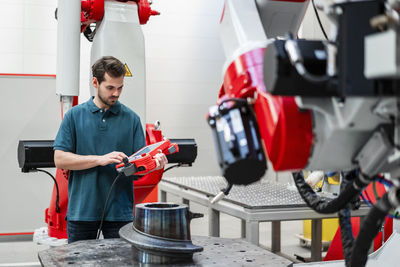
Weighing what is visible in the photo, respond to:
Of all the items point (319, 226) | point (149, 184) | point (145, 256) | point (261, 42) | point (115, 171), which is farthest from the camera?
point (319, 226)

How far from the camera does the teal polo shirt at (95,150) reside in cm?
192

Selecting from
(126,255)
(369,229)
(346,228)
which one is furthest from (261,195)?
(369,229)

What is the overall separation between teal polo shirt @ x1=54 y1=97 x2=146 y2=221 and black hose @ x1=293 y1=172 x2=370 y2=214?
1140mm

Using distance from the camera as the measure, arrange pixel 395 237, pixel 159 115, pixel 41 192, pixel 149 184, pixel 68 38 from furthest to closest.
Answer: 1. pixel 159 115
2. pixel 41 192
3. pixel 149 184
4. pixel 68 38
5. pixel 395 237

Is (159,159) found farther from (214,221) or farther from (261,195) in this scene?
(214,221)

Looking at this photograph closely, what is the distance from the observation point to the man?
191cm

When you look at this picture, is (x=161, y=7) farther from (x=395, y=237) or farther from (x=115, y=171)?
(x=395, y=237)

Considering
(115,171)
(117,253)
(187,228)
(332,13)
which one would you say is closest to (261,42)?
(332,13)

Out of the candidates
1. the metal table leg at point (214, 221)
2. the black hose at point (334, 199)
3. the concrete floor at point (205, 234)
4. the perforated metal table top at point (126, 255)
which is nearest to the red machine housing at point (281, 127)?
the black hose at point (334, 199)

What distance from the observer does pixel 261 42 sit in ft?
2.64

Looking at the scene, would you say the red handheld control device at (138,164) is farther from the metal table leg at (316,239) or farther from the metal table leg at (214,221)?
the metal table leg at (316,239)

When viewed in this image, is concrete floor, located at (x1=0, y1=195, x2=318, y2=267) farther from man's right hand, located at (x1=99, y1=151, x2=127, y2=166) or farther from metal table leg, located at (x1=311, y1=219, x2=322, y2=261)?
man's right hand, located at (x1=99, y1=151, x2=127, y2=166)

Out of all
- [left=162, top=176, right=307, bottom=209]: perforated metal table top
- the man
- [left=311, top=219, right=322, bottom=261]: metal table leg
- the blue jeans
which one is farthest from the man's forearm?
[left=311, top=219, right=322, bottom=261]: metal table leg

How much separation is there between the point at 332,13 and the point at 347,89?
0.12m
